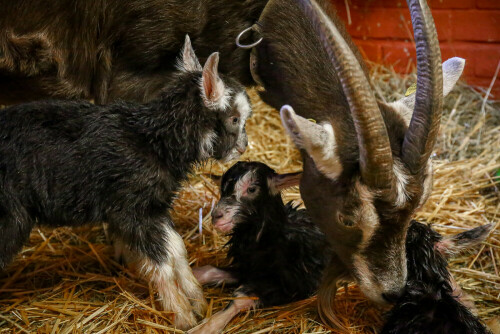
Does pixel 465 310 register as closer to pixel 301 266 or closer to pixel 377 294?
pixel 377 294

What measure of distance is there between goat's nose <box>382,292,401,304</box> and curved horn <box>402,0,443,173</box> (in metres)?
0.54

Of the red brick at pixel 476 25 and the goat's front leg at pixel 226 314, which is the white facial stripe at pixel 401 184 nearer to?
the goat's front leg at pixel 226 314

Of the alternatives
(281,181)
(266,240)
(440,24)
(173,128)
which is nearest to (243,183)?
(281,181)

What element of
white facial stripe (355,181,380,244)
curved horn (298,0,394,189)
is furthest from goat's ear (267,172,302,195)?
curved horn (298,0,394,189)

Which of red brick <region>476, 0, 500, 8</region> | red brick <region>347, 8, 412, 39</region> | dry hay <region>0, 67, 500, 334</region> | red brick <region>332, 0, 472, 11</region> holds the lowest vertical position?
dry hay <region>0, 67, 500, 334</region>

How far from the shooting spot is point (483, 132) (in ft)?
15.6

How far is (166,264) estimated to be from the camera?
2.65 metres

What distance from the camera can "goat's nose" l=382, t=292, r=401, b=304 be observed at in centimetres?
252

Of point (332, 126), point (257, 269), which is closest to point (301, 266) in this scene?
point (257, 269)

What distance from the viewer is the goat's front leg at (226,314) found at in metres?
2.69

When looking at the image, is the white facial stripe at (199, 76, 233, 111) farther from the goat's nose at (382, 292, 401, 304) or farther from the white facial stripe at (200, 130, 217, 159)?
the goat's nose at (382, 292, 401, 304)

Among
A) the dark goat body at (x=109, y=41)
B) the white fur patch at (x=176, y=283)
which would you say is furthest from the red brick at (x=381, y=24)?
the white fur patch at (x=176, y=283)

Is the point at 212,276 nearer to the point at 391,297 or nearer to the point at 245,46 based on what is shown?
the point at 391,297

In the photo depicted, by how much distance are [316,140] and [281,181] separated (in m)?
0.69
